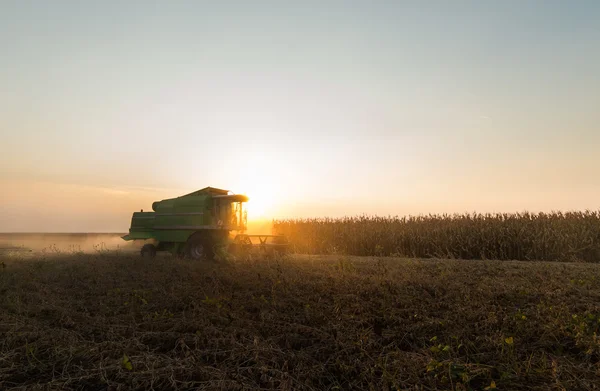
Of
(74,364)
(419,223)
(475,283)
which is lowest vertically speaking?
(74,364)

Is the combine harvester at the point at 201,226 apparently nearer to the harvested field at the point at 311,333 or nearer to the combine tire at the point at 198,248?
the combine tire at the point at 198,248

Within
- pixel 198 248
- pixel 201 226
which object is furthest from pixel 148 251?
pixel 201 226

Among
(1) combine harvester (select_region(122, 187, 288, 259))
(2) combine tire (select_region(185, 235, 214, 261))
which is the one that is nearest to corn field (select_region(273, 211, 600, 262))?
(1) combine harvester (select_region(122, 187, 288, 259))

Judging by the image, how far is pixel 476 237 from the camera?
19031 millimetres

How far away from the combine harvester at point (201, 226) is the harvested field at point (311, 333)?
20.9 feet

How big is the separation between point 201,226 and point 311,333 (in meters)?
10.9

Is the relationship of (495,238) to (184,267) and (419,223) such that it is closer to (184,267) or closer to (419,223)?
(419,223)

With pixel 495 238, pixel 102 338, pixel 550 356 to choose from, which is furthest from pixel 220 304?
pixel 495 238

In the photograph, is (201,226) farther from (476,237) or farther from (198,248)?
(476,237)

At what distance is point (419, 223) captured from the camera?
2188cm

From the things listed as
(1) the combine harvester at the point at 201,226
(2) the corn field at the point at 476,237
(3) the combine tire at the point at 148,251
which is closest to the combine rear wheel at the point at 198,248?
(1) the combine harvester at the point at 201,226

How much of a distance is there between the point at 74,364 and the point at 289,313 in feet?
10.7

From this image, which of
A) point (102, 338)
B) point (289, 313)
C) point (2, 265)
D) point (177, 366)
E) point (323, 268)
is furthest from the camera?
point (2, 265)

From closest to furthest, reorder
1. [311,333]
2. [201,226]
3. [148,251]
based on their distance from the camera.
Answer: [311,333] < [201,226] < [148,251]
